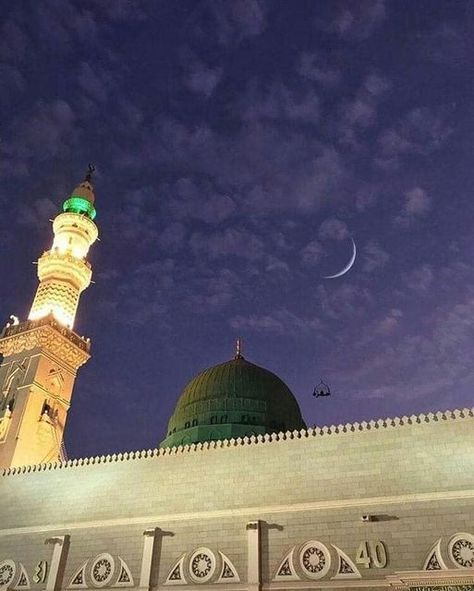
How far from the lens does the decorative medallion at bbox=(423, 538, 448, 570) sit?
32.1 ft

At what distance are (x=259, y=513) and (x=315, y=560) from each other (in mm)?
1487

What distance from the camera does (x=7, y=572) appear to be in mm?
13352

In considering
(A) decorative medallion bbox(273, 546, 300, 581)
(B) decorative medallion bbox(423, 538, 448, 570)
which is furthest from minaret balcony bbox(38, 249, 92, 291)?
(B) decorative medallion bbox(423, 538, 448, 570)

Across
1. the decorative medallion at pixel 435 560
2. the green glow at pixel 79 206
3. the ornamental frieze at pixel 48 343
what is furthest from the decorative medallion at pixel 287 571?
the green glow at pixel 79 206

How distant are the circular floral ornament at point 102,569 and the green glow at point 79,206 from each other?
1500cm

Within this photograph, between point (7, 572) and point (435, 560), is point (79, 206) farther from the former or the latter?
point (435, 560)

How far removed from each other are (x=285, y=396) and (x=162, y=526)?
7497mm

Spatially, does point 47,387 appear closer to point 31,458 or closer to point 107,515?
point 31,458

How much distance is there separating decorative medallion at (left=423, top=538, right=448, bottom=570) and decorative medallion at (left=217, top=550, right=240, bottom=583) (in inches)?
146

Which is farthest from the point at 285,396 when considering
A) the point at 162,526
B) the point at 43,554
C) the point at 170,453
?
the point at 43,554

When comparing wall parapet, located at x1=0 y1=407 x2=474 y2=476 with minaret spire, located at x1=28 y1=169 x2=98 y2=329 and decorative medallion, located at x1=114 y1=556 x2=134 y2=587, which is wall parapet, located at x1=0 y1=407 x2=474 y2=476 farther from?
minaret spire, located at x1=28 y1=169 x2=98 y2=329

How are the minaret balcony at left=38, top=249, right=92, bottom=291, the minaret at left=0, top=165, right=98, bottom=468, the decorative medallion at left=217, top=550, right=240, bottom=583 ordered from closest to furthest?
1. the decorative medallion at left=217, top=550, right=240, bottom=583
2. the minaret at left=0, top=165, right=98, bottom=468
3. the minaret balcony at left=38, top=249, right=92, bottom=291

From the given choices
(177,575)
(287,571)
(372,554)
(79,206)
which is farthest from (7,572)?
(79,206)

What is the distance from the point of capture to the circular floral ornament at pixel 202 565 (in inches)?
448
